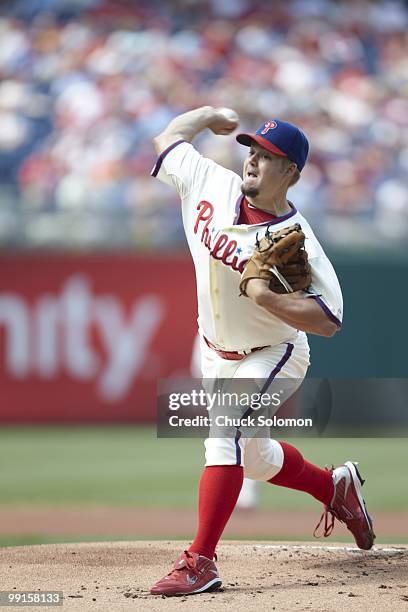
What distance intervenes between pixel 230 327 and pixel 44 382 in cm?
697

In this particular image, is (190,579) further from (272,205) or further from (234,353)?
(272,205)

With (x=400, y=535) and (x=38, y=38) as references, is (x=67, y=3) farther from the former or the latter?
(x=400, y=535)

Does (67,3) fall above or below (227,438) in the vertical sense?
above

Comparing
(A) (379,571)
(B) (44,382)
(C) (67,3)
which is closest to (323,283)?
(A) (379,571)

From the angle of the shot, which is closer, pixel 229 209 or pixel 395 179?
pixel 229 209

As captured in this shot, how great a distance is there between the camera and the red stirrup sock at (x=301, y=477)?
434 centimetres

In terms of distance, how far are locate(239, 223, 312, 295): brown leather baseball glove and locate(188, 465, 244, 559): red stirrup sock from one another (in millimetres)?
662

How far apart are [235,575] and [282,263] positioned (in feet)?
4.17

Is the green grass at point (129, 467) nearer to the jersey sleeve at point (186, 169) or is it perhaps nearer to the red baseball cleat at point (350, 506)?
the red baseball cleat at point (350, 506)

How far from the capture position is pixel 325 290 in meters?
3.72

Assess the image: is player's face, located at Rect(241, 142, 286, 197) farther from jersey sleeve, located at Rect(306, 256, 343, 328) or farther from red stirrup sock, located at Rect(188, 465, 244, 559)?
red stirrup sock, located at Rect(188, 465, 244, 559)

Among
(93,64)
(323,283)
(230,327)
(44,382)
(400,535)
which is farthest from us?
(93,64)

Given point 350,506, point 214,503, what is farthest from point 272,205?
point 350,506

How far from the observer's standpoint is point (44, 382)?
10758 mm
